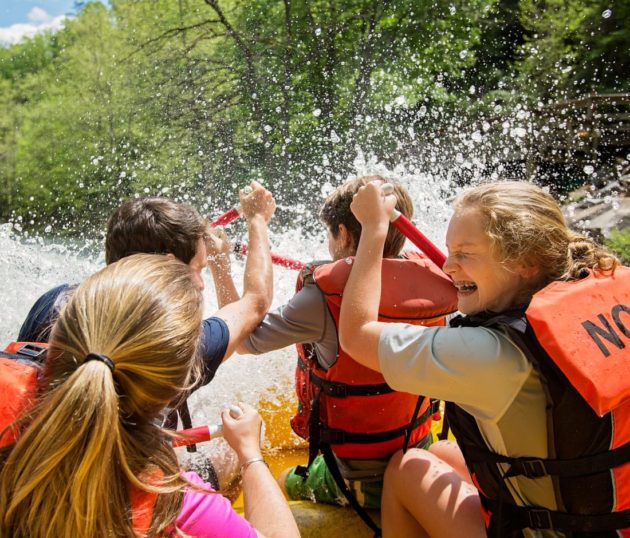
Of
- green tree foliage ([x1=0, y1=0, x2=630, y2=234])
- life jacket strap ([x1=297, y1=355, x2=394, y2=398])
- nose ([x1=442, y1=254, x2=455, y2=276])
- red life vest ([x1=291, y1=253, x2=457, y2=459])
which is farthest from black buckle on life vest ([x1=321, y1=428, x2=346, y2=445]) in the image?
green tree foliage ([x1=0, y1=0, x2=630, y2=234])

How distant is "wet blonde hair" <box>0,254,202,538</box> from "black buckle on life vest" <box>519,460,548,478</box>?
0.73 metres

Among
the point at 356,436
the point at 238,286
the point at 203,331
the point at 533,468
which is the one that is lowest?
the point at 238,286

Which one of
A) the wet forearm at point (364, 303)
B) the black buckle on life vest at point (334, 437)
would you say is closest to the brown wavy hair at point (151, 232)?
the wet forearm at point (364, 303)

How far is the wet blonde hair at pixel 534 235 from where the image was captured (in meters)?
1.40

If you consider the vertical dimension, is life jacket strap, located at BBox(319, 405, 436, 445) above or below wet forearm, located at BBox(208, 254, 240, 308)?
below

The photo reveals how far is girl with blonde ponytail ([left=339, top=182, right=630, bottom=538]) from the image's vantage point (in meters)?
1.25

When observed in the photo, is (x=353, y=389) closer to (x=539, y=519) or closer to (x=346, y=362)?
(x=346, y=362)

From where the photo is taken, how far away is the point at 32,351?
1315 millimetres

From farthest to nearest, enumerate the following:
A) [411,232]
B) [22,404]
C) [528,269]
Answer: [411,232] → [528,269] → [22,404]

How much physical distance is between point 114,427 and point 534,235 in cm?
103

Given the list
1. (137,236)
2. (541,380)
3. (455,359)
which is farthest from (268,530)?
(137,236)

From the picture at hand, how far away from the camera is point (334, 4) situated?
15477 mm

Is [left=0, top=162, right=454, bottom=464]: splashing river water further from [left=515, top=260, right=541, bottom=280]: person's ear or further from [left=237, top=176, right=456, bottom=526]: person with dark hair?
[left=515, top=260, right=541, bottom=280]: person's ear

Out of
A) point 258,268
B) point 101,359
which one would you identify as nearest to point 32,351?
point 101,359
